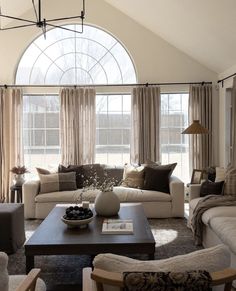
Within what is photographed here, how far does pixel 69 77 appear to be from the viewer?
22.1 feet

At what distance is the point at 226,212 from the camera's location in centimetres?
380

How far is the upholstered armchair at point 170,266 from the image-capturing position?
1393mm

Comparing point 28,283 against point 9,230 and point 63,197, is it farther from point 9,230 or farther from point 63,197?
point 63,197

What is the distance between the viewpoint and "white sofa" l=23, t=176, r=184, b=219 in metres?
5.32

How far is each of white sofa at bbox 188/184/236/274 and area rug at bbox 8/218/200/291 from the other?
0.99ft

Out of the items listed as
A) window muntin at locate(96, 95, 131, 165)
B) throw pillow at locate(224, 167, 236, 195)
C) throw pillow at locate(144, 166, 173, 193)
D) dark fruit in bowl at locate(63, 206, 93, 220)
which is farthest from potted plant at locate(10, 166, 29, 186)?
throw pillow at locate(224, 167, 236, 195)

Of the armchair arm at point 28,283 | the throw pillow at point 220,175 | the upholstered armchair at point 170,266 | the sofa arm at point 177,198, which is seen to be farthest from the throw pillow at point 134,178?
the upholstered armchair at point 170,266

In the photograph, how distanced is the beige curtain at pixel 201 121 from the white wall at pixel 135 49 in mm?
170

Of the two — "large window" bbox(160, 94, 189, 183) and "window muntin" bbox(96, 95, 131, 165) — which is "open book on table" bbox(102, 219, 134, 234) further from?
"large window" bbox(160, 94, 189, 183)

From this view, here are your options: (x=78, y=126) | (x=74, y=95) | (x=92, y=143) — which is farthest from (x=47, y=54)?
(x=92, y=143)

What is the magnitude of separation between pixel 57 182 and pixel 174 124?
105 inches

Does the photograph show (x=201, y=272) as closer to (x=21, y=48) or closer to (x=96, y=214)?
(x=96, y=214)

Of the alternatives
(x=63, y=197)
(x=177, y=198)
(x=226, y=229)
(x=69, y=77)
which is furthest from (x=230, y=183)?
(x=69, y=77)

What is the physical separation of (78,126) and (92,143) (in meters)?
0.43
